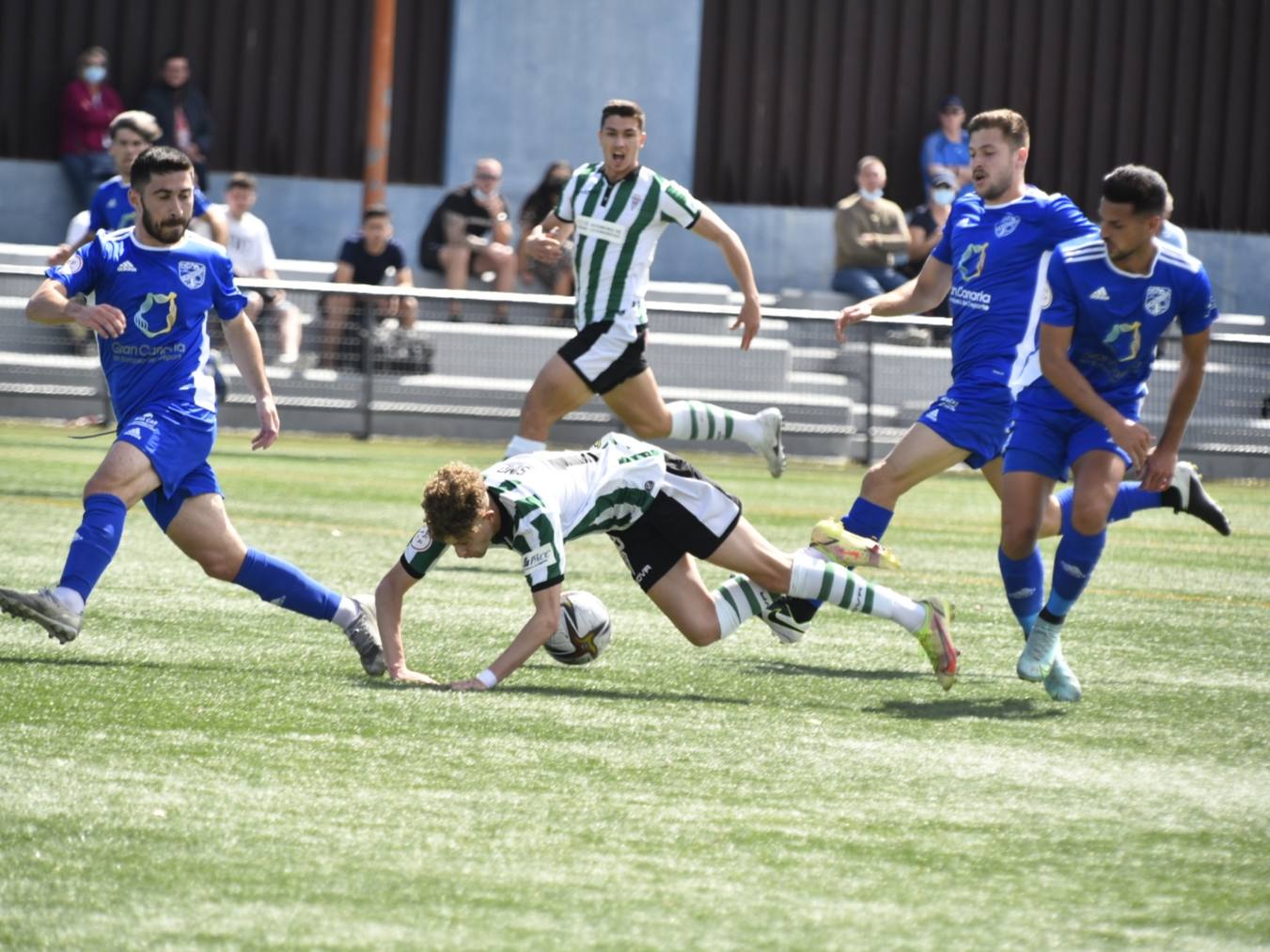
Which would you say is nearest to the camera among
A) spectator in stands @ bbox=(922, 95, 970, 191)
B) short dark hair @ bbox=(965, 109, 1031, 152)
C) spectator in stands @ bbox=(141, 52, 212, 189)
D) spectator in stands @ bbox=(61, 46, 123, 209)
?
short dark hair @ bbox=(965, 109, 1031, 152)

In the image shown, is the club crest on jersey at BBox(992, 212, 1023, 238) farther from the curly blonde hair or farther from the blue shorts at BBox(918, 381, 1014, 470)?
the curly blonde hair

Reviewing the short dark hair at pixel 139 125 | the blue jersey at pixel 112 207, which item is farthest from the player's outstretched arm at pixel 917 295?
the blue jersey at pixel 112 207

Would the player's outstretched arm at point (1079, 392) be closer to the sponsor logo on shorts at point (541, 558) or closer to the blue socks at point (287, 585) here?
the sponsor logo on shorts at point (541, 558)

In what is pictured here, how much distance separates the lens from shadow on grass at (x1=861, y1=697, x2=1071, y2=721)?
579 cm

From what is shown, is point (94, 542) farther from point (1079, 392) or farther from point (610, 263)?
point (610, 263)

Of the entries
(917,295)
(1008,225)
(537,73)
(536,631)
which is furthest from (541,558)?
(537,73)

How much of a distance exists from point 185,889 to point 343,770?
1013 millimetres

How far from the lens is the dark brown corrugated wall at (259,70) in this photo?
18.2 m

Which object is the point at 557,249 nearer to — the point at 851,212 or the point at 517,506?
the point at 517,506

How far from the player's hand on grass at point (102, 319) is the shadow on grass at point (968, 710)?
2.51 metres

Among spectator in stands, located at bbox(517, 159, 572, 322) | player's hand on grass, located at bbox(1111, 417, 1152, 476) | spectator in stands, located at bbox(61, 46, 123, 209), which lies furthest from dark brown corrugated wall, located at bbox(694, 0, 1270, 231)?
player's hand on grass, located at bbox(1111, 417, 1152, 476)

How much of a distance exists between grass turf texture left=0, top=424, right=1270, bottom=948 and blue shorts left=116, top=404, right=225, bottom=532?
0.53m

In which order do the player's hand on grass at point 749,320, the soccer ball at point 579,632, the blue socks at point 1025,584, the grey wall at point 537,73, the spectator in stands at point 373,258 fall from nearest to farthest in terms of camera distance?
the soccer ball at point 579,632 < the blue socks at point 1025,584 < the player's hand on grass at point 749,320 < the spectator in stands at point 373,258 < the grey wall at point 537,73

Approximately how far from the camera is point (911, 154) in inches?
739
